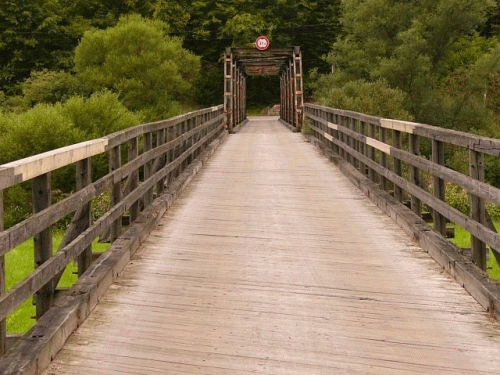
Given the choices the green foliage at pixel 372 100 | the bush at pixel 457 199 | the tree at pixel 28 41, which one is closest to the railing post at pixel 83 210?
the bush at pixel 457 199

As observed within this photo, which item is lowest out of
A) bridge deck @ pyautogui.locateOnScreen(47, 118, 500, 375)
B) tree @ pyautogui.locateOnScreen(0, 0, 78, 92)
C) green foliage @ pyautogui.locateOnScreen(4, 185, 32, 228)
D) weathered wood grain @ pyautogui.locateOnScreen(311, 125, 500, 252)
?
green foliage @ pyautogui.locateOnScreen(4, 185, 32, 228)

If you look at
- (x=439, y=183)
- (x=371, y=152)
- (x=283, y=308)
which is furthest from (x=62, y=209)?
(x=371, y=152)

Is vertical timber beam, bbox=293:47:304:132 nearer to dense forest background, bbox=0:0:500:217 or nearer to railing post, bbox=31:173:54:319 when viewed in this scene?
dense forest background, bbox=0:0:500:217

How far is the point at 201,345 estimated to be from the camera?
440cm

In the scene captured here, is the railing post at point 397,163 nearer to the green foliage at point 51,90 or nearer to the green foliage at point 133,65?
the green foliage at point 51,90

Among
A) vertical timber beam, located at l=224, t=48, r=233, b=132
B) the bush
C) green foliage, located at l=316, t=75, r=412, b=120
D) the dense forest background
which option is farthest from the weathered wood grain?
green foliage, located at l=316, t=75, r=412, b=120

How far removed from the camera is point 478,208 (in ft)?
18.0

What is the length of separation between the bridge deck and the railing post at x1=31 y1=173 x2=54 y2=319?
31 centimetres

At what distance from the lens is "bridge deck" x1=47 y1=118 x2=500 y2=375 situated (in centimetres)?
416

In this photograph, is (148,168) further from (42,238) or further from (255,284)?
(42,238)

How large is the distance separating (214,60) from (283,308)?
6677cm

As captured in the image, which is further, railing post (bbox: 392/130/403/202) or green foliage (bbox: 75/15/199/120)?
green foliage (bbox: 75/15/199/120)

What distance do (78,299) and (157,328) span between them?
0.56m

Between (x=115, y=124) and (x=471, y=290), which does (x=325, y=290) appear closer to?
(x=471, y=290)
